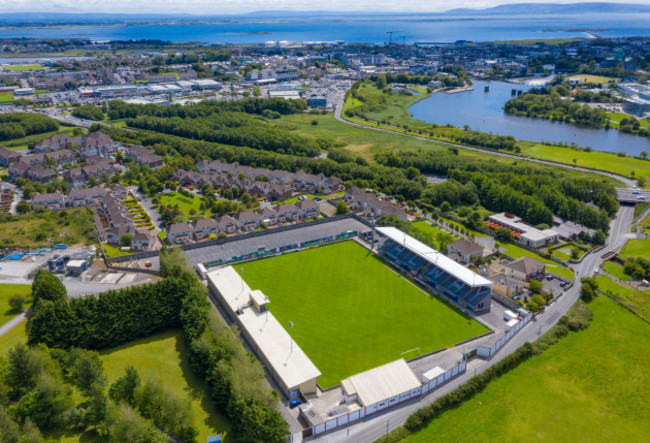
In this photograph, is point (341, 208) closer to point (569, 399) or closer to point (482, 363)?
point (482, 363)

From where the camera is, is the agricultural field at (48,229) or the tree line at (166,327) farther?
the agricultural field at (48,229)

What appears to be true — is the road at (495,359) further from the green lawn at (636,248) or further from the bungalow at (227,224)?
the bungalow at (227,224)

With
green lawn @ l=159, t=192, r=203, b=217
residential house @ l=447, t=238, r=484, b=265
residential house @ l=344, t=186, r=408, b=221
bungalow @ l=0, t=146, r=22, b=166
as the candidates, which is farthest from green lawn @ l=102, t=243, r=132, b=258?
bungalow @ l=0, t=146, r=22, b=166

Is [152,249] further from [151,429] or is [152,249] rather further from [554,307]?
Answer: [554,307]

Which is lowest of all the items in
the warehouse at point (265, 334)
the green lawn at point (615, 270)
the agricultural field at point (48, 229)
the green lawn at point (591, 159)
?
the green lawn at point (591, 159)

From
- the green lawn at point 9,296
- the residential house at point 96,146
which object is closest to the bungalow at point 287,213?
the green lawn at point 9,296

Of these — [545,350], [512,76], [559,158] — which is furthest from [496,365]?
[512,76]

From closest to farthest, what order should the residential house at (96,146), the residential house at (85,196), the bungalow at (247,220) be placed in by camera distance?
the bungalow at (247,220) < the residential house at (85,196) < the residential house at (96,146)
